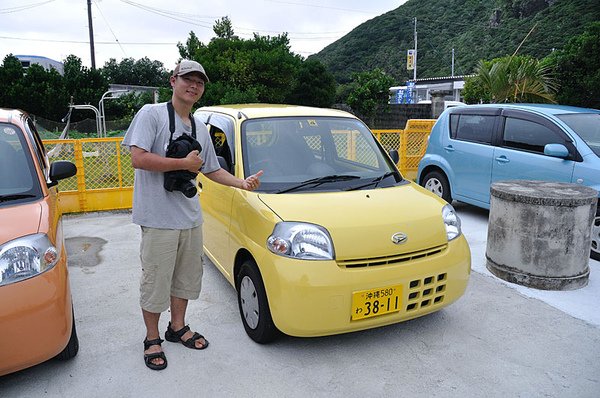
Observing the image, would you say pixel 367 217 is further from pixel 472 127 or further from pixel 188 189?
pixel 472 127

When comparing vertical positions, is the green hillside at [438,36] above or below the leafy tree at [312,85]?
above

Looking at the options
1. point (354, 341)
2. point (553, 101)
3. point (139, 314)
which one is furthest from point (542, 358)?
point (553, 101)

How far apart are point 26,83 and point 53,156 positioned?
20.0 meters

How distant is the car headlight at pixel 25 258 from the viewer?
2328 millimetres

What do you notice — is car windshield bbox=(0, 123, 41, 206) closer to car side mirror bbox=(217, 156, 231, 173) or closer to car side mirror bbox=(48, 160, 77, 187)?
car side mirror bbox=(48, 160, 77, 187)

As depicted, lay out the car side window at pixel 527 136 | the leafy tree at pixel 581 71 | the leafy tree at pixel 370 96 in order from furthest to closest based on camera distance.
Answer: the leafy tree at pixel 370 96 < the leafy tree at pixel 581 71 < the car side window at pixel 527 136

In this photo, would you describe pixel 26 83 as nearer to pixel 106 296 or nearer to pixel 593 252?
pixel 106 296

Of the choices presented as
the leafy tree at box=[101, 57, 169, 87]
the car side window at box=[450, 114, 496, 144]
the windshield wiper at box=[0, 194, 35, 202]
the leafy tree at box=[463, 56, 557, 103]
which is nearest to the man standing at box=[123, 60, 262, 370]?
the windshield wiper at box=[0, 194, 35, 202]

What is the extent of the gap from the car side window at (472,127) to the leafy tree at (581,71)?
4.16 m

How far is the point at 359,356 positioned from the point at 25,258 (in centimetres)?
204

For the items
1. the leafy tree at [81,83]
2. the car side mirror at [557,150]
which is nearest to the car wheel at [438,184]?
the car side mirror at [557,150]

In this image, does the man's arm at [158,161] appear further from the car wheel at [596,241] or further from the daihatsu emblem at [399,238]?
the car wheel at [596,241]

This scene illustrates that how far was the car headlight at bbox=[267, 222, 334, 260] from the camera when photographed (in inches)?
109

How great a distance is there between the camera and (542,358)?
2963mm
